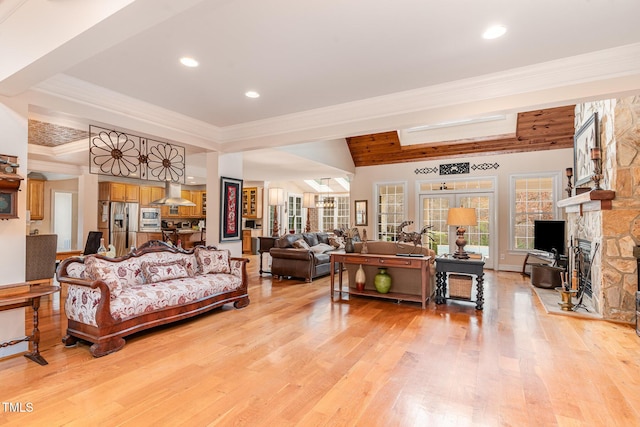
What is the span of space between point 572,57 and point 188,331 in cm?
463

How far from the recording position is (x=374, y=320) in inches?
154

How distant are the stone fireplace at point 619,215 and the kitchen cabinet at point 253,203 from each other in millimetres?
9304

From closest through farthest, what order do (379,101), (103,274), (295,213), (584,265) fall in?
1. (103,274)
2. (379,101)
3. (584,265)
4. (295,213)

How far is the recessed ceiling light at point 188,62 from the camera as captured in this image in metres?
3.03

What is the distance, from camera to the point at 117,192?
8586 millimetres

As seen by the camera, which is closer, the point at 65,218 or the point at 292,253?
the point at 292,253

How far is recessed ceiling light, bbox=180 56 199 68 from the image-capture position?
3.03 metres

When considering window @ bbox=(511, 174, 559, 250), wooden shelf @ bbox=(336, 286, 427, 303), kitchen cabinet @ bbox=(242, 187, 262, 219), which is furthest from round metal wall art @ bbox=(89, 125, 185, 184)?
window @ bbox=(511, 174, 559, 250)

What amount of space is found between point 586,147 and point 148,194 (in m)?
9.92

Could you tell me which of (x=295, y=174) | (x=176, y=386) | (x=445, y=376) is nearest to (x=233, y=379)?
(x=176, y=386)

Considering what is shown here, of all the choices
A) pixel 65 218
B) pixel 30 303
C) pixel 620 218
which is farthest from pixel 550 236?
pixel 65 218

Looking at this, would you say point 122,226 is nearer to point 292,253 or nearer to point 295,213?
point 292,253

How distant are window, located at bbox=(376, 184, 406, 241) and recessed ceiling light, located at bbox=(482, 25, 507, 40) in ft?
21.3

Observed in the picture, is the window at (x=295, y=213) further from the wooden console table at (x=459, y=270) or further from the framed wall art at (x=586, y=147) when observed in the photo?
the framed wall art at (x=586, y=147)
